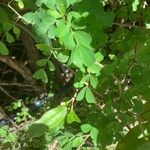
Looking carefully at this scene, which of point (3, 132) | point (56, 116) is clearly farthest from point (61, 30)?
point (3, 132)

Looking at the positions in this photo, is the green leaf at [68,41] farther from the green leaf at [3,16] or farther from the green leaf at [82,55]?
the green leaf at [3,16]

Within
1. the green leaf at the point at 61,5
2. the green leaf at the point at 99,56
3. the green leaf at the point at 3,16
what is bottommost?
the green leaf at the point at 99,56

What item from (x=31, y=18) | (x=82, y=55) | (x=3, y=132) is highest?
(x=31, y=18)

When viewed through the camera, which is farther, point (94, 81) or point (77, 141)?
point (77, 141)

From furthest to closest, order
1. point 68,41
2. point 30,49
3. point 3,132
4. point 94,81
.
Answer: point 30,49
point 3,132
point 94,81
point 68,41

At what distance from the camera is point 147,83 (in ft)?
5.05

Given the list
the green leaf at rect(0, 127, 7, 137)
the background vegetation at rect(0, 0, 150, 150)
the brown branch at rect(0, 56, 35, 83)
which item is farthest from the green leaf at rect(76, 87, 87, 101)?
the brown branch at rect(0, 56, 35, 83)

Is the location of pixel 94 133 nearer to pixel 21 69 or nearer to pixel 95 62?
pixel 95 62

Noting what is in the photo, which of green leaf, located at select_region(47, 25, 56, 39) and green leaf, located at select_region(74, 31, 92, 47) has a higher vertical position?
green leaf, located at select_region(47, 25, 56, 39)

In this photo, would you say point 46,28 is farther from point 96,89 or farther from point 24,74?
point 24,74

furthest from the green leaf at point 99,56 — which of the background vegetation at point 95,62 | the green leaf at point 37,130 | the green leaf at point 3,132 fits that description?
the green leaf at point 3,132

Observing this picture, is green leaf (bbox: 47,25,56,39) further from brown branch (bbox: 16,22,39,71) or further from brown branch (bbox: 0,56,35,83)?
brown branch (bbox: 0,56,35,83)

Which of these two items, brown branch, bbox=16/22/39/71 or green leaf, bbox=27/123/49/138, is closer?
green leaf, bbox=27/123/49/138

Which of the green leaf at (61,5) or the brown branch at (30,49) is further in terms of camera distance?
the brown branch at (30,49)
